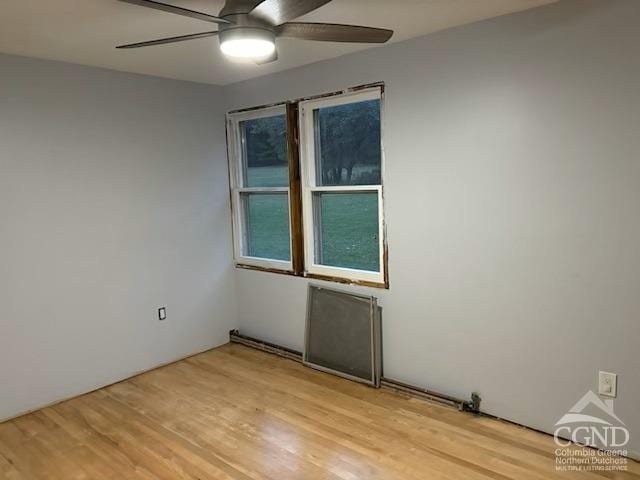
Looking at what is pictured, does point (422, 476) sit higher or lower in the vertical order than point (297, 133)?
lower

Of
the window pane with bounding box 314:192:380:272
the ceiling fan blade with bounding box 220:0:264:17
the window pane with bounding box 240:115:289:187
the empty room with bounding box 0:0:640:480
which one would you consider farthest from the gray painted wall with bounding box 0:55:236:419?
the ceiling fan blade with bounding box 220:0:264:17

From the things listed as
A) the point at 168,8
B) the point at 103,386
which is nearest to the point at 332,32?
the point at 168,8

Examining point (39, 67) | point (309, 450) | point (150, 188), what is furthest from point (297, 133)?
point (309, 450)

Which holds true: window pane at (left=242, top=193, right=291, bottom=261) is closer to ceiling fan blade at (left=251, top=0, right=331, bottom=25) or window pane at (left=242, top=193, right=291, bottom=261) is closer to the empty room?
the empty room

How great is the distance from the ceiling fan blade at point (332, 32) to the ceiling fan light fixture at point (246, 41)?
0.07 m

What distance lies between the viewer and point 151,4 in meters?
1.76

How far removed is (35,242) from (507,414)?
10.4 feet

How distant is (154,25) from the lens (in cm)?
248

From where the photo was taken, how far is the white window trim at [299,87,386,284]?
3.32 m

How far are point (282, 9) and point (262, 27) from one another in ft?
0.74

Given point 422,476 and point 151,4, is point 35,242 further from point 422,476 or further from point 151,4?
point 422,476

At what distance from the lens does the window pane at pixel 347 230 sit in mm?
3455

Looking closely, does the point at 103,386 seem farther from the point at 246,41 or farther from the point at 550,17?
the point at 550,17

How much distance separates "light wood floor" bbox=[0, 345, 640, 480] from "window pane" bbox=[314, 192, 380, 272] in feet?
2.96
